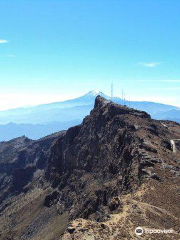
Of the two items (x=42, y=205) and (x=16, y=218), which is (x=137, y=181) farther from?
(x=16, y=218)

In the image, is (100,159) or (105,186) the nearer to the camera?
(105,186)

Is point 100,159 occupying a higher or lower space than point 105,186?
higher

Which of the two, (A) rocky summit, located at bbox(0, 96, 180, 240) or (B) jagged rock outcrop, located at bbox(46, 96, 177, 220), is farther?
(B) jagged rock outcrop, located at bbox(46, 96, 177, 220)

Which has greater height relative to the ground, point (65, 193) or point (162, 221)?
point (162, 221)

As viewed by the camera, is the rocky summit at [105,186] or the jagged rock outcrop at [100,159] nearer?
the rocky summit at [105,186]

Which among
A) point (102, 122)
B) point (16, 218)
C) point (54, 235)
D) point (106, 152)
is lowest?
point (16, 218)

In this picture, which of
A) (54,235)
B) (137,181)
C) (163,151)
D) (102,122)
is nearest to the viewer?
(137,181)

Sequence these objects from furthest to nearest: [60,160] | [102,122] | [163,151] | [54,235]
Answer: [60,160]
[102,122]
[54,235]
[163,151]

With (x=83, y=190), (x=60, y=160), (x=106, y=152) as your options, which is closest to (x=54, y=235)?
(x=83, y=190)
